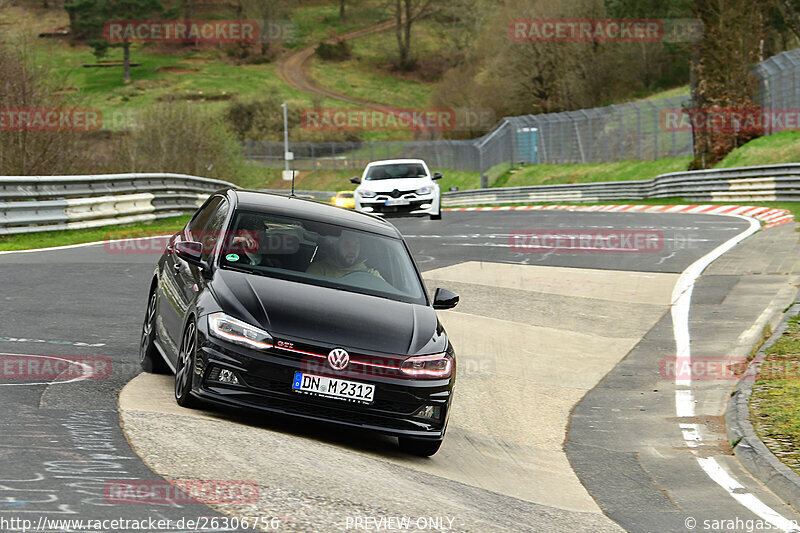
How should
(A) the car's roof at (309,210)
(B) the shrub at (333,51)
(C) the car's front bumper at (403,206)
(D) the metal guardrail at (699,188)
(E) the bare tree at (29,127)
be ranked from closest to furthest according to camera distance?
(A) the car's roof at (309,210)
(E) the bare tree at (29,127)
(C) the car's front bumper at (403,206)
(D) the metal guardrail at (699,188)
(B) the shrub at (333,51)

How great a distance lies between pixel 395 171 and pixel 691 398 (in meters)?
18.5

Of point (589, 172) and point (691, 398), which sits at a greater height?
point (691, 398)

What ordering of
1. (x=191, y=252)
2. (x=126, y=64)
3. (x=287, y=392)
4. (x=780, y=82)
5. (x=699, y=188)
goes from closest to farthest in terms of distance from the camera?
(x=287, y=392), (x=191, y=252), (x=699, y=188), (x=780, y=82), (x=126, y=64)

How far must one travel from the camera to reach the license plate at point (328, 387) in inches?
285

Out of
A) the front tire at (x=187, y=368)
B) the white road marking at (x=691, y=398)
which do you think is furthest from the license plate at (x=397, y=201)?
the front tire at (x=187, y=368)

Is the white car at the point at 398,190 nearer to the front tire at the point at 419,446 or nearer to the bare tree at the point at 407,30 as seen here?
the front tire at the point at 419,446

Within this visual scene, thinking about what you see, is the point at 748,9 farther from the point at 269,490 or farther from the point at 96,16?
the point at 96,16

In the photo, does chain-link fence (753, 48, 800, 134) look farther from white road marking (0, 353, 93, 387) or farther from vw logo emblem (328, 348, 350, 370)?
vw logo emblem (328, 348, 350, 370)

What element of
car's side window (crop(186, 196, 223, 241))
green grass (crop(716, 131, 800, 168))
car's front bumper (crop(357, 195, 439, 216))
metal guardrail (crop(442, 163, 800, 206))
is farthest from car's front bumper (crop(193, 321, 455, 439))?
green grass (crop(716, 131, 800, 168))

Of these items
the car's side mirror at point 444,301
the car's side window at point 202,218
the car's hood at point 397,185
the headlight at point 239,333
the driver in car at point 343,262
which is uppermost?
the car's side window at point 202,218

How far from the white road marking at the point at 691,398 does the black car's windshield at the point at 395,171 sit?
31.0ft

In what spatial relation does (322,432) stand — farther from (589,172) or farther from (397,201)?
(589,172)

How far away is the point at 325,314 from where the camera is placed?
7.55 metres

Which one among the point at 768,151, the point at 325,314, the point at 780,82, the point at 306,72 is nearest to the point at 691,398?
the point at 325,314
